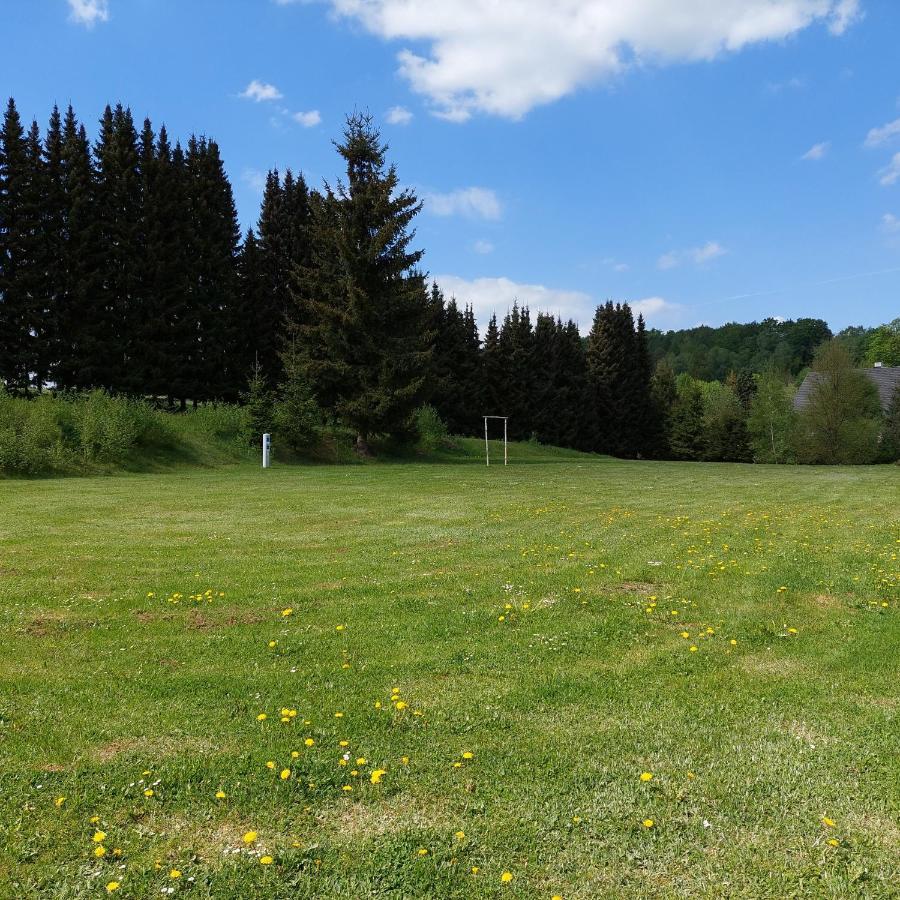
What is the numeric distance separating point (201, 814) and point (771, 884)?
2.52 meters

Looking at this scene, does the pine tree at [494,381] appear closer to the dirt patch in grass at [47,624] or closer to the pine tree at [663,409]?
the pine tree at [663,409]

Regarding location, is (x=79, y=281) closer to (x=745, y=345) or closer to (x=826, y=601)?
(x=826, y=601)

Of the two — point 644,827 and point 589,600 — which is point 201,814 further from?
point 589,600

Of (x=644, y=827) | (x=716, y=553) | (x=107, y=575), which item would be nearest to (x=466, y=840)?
(x=644, y=827)

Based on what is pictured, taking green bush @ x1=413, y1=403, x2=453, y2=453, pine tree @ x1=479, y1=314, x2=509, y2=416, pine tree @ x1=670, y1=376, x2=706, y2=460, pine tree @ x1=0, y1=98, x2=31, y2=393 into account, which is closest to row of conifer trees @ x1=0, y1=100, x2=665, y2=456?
pine tree @ x1=0, y1=98, x2=31, y2=393

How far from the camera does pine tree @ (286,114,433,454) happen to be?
26.9 m

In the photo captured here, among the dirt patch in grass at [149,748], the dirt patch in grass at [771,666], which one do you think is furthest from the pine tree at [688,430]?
the dirt patch in grass at [149,748]

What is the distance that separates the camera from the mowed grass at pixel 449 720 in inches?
111

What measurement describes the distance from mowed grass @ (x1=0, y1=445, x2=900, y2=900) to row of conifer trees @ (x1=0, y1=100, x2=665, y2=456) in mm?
A: 19218

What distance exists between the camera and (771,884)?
8.81 ft

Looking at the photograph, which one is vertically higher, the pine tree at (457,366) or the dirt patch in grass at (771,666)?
the pine tree at (457,366)

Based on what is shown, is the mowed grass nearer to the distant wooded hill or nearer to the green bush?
the green bush

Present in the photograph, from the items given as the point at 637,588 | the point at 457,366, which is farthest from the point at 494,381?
the point at 637,588

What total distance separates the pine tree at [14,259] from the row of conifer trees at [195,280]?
55 mm
